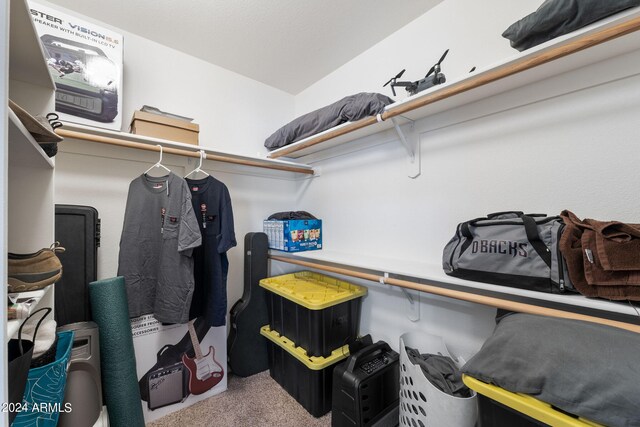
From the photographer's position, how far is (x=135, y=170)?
162 centimetres

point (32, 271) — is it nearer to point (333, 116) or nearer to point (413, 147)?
point (333, 116)

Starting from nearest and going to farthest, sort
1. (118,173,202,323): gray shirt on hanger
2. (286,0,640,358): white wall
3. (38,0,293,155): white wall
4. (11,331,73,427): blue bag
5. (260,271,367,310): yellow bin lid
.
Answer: (11,331,73,427): blue bag < (286,0,640,358): white wall < (118,173,202,323): gray shirt on hanger < (260,271,367,310): yellow bin lid < (38,0,293,155): white wall

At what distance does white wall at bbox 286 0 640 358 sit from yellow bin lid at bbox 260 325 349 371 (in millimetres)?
295

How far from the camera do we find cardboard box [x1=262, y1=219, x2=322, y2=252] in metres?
1.89

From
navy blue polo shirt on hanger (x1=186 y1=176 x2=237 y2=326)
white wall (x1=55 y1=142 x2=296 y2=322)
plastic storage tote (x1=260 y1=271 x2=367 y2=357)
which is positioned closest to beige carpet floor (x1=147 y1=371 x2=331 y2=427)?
plastic storage tote (x1=260 y1=271 x2=367 y2=357)

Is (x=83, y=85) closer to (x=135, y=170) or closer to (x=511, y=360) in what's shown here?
(x=135, y=170)

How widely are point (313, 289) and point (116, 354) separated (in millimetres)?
1125

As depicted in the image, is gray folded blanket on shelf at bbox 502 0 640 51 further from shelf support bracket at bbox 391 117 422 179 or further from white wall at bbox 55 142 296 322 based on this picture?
white wall at bbox 55 142 296 322

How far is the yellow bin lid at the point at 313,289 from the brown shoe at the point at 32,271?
111 cm

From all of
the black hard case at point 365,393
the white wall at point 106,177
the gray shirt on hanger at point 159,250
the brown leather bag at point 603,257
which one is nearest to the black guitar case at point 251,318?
the gray shirt on hanger at point 159,250

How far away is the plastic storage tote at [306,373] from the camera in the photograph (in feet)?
4.83

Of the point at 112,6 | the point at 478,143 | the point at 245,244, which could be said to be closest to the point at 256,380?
the point at 245,244

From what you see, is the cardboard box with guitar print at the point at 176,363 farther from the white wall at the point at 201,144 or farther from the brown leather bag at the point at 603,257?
the brown leather bag at the point at 603,257

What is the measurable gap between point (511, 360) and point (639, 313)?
0.35 meters
